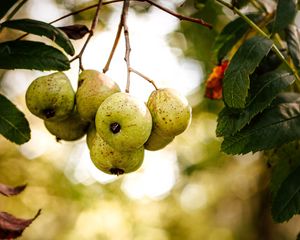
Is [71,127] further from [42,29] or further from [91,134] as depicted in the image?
[42,29]

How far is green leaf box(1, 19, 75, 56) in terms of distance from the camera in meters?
1.56

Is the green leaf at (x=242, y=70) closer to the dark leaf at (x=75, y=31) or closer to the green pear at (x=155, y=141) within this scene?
the green pear at (x=155, y=141)

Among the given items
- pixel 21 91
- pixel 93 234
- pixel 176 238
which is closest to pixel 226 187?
pixel 176 238

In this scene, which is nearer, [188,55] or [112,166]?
[112,166]

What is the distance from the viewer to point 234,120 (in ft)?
5.12

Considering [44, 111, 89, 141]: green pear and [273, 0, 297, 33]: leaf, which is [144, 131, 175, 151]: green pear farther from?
[273, 0, 297, 33]: leaf

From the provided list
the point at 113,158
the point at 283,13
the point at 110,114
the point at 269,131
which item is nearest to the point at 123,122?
the point at 110,114

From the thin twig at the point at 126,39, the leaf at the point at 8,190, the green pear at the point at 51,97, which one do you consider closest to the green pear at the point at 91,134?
the green pear at the point at 51,97

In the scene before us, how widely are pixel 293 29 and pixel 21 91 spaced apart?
434 centimetres

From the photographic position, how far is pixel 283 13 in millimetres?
1822

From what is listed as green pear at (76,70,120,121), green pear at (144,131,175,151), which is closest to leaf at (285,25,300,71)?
green pear at (144,131,175,151)

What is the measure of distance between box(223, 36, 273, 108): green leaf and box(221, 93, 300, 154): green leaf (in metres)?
0.13

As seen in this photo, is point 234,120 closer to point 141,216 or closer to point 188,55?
point 188,55

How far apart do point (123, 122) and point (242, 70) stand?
1.51 feet
